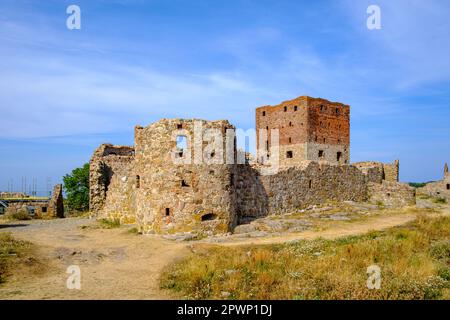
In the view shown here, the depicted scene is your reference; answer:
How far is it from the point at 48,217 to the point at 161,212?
14.8 meters

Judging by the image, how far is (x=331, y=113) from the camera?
38.4 metres

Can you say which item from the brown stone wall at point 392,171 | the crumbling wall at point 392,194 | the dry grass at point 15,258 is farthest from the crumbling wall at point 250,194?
the brown stone wall at point 392,171

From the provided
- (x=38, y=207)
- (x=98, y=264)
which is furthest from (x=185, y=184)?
(x=38, y=207)

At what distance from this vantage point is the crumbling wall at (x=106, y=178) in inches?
826

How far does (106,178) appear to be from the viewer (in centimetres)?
2355

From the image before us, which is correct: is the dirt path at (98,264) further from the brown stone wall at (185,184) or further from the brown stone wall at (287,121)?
the brown stone wall at (287,121)

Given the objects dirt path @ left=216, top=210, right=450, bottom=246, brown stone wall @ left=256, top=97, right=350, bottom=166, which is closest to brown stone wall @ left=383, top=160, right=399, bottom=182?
brown stone wall @ left=256, top=97, right=350, bottom=166

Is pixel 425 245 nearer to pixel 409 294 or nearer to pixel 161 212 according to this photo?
pixel 409 294

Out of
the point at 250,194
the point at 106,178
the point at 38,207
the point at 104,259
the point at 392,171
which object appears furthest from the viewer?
the point at 392,171

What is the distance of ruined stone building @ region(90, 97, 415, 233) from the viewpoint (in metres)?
15.5

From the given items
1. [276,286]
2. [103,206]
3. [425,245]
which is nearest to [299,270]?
[276,286]

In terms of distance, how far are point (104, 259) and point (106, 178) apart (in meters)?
12.4

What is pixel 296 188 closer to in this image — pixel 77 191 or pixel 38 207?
pixel 38 207
